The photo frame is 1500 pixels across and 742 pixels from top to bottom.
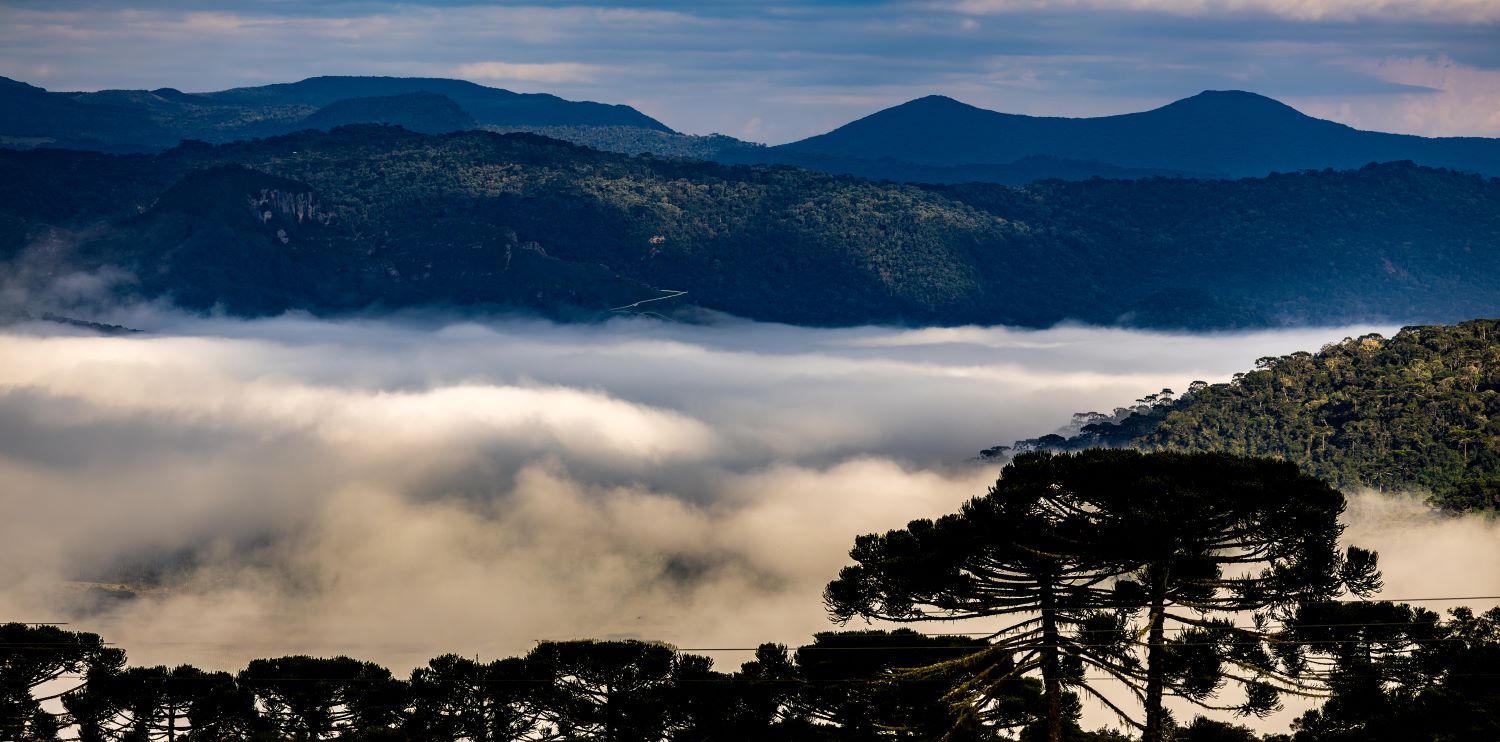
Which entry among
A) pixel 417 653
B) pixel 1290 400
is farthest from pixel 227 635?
pixel 1290 400

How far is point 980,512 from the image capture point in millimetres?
31922

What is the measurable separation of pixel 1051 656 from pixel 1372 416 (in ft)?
388

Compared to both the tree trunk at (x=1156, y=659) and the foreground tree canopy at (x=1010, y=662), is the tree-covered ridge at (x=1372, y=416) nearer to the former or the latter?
the foreground tree canopy at (x=1010, y=662)

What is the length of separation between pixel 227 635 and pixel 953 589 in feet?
598

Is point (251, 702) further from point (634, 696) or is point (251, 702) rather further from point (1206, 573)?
point (1206, 573)

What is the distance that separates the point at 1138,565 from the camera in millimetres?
31062

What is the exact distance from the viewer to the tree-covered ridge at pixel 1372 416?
128125 millimetres

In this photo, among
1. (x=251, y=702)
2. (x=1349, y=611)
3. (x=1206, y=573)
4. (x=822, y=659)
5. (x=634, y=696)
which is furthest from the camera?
(x=251, y=702)

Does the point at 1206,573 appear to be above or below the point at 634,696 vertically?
above

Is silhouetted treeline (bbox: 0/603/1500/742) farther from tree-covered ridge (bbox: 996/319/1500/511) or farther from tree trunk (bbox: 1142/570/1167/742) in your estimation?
tree-covered ridge (bbox: 996/319/1500/511)

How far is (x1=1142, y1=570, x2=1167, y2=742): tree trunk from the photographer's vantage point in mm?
31141

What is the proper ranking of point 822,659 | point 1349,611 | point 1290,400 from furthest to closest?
point 1290,400
point 822,659
point 1349,611

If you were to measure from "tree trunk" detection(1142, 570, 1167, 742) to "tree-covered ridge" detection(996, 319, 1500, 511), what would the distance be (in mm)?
93224

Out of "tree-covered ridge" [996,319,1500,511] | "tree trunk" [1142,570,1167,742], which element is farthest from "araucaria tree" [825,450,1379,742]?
"tree-covered ridge" [996,319,1500,511]
